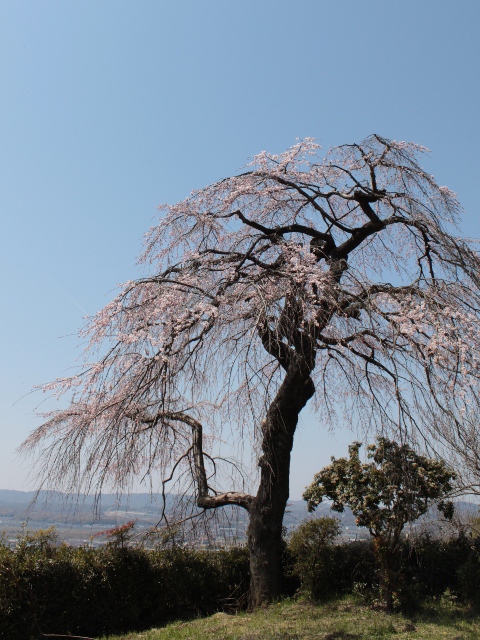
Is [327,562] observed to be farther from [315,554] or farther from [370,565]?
[370,565]

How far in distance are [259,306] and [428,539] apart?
4518mm

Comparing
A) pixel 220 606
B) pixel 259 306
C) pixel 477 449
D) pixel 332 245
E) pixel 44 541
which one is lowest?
pixel 220 606

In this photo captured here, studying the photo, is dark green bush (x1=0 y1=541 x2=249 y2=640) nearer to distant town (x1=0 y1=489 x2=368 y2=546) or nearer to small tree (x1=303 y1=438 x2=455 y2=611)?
distant town (x1=0 y1=489 x2=368 y2=546)

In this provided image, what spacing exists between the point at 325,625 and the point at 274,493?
5.97 ft

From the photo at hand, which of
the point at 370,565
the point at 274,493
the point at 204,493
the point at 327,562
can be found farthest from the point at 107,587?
the point at 370,565

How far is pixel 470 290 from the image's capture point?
6773mm

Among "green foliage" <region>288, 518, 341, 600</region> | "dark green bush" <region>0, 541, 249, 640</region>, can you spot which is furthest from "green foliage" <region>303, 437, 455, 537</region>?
"dark green bush" <region>0, 541, 249, 640</region>

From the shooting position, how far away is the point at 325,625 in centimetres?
622

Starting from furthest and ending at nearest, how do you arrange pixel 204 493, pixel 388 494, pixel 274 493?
1. pixel 204 493
2. pixel 274 493
3. pixel 388 494

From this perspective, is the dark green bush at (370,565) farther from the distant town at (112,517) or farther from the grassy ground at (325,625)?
the grassy ground at (325,625)

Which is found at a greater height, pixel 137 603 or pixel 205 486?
pixel 205 486

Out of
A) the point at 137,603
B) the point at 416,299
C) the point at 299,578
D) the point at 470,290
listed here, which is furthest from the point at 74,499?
the point at 470,290

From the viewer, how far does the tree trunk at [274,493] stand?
7.62 metres

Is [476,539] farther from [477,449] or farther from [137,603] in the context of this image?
[137,603]
